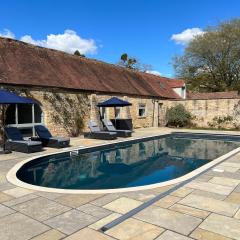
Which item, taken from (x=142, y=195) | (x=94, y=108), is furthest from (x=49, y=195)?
(x=94, y=108)

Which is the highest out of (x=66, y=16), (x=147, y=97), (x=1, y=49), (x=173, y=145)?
(x=66, y=16)

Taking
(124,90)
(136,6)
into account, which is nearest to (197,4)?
(136,6)

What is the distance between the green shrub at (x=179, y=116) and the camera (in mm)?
23922

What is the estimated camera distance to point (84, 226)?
13.4 ft

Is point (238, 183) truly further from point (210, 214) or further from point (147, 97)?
point (147, 97)

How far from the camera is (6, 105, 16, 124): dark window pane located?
12.8 metres

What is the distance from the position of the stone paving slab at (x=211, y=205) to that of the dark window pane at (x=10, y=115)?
33.2 feet

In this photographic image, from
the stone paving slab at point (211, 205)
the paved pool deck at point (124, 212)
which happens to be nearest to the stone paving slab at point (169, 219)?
the paved pool deck at point (124, 212)

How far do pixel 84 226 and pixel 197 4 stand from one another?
16.4 m

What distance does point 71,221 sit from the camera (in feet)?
14.0

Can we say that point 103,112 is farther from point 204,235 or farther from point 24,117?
point 204,235

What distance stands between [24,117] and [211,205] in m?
11.0

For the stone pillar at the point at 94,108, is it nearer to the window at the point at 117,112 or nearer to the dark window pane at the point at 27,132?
the window at the point at 117,112

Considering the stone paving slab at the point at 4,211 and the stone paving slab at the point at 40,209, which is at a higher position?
the stone paving slab at the point at 40,209
